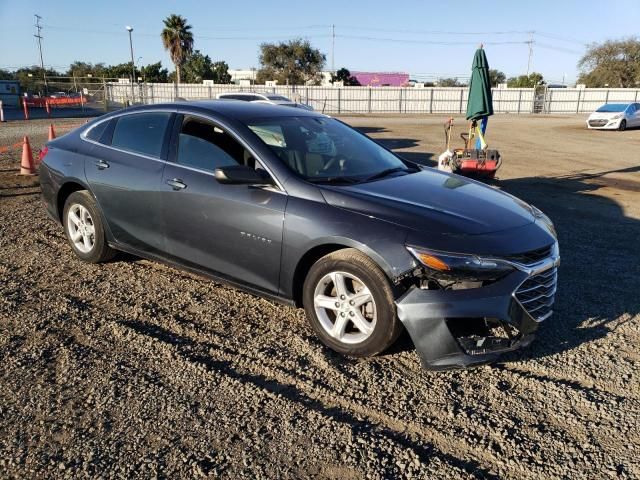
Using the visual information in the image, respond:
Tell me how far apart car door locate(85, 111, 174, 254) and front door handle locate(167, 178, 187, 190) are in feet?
0.45

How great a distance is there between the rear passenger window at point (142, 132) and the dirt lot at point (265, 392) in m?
1.20

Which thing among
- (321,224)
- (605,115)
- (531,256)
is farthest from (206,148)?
(605,115)

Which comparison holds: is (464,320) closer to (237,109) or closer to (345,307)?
(345,307)

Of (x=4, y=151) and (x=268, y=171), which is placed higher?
(x=268, y=171)

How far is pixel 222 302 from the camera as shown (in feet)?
14.6

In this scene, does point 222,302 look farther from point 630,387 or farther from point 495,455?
point 630,387

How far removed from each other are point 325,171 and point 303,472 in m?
2.25

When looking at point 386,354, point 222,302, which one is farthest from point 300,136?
point 386,354

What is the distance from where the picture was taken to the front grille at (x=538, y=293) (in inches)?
130

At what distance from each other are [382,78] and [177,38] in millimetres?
31109

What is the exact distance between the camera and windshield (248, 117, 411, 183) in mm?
4023

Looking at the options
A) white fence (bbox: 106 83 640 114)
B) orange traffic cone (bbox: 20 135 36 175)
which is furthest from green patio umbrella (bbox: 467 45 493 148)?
white fence (bbox: 106 83 640 114)

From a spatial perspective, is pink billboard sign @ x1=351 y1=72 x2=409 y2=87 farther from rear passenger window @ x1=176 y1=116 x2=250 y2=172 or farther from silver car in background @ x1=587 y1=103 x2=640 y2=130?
rear passenger window @ x1=176 y1=116 x2=250 y2=172

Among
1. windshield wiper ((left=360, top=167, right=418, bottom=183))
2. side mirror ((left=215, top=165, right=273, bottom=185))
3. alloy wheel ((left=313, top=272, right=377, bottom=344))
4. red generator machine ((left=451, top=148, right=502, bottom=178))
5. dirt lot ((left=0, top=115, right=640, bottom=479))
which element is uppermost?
side mirror ((left=215, top=165, right=273, bottom=185))
